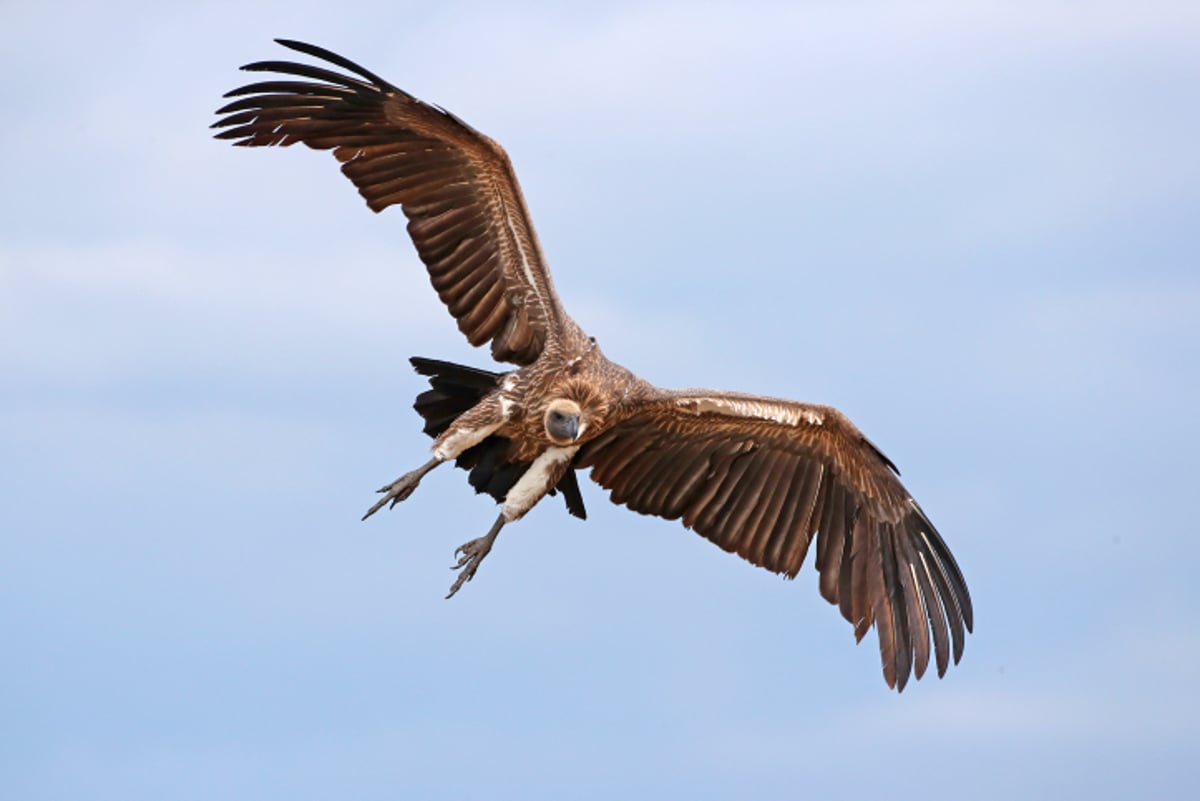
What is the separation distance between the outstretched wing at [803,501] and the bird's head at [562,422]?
799mm

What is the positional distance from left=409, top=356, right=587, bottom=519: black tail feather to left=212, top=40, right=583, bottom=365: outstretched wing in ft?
1.65

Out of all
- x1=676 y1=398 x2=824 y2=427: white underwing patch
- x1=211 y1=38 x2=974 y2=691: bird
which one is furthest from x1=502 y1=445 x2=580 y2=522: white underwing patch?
x1=676 y1=398 x2=824 y2=427: white underwing patch

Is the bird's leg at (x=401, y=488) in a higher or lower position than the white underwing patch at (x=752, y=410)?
lower

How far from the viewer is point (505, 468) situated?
1255 centimetres

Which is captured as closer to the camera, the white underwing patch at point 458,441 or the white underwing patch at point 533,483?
the white underwing patch at point 458,441

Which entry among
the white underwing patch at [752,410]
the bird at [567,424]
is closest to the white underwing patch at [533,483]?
the bird at [567,424]

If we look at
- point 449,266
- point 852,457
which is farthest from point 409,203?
point 852,457

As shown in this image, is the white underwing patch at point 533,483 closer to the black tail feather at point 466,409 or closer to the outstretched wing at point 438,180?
the black tail feather at point 466,409

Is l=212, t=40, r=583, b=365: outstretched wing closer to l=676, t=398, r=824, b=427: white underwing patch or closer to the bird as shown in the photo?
the bird

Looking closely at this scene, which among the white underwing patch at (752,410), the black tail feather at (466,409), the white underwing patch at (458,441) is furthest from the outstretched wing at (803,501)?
the white underwing patch at (458,441)

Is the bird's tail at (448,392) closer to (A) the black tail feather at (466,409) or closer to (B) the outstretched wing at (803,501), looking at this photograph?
(A) the black tail feather at (466,409)

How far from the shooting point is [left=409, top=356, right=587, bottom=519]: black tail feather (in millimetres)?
12273

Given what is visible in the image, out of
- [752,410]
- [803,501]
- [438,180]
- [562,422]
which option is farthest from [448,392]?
[803,501]

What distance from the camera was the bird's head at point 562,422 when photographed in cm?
1209
